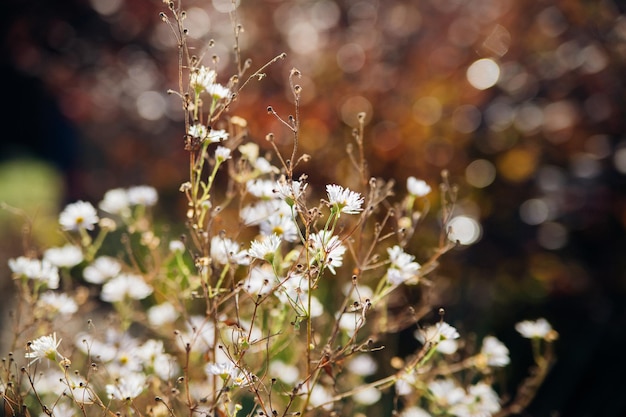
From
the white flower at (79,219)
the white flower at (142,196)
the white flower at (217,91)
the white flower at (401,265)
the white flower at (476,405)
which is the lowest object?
the white flower at (476,405)

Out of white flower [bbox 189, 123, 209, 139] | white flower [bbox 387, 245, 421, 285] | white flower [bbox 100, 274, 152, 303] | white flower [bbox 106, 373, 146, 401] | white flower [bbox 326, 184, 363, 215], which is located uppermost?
white flower [bbox 189, 123, 209, 139]

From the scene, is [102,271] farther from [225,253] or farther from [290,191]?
[290,191]

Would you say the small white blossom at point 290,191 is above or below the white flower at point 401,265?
above

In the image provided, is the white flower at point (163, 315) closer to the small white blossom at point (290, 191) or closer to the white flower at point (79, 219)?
the white flower at point (79, 219)

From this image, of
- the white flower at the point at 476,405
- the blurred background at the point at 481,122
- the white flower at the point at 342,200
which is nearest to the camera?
the white flower at the point at 342,200

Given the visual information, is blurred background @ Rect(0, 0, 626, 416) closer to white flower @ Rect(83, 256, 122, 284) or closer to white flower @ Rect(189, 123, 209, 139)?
white flower @ Rect(83, 256, 122, 284)

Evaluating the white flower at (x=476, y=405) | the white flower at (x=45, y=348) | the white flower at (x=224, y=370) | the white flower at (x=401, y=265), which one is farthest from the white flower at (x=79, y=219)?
the white flower at (x=476, y=405)

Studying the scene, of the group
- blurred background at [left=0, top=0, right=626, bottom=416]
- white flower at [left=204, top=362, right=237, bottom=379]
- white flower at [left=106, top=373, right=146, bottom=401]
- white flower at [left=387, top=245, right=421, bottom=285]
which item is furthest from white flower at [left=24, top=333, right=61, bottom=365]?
blurred background at [left=0, top=0, right=626, bottom=416]
